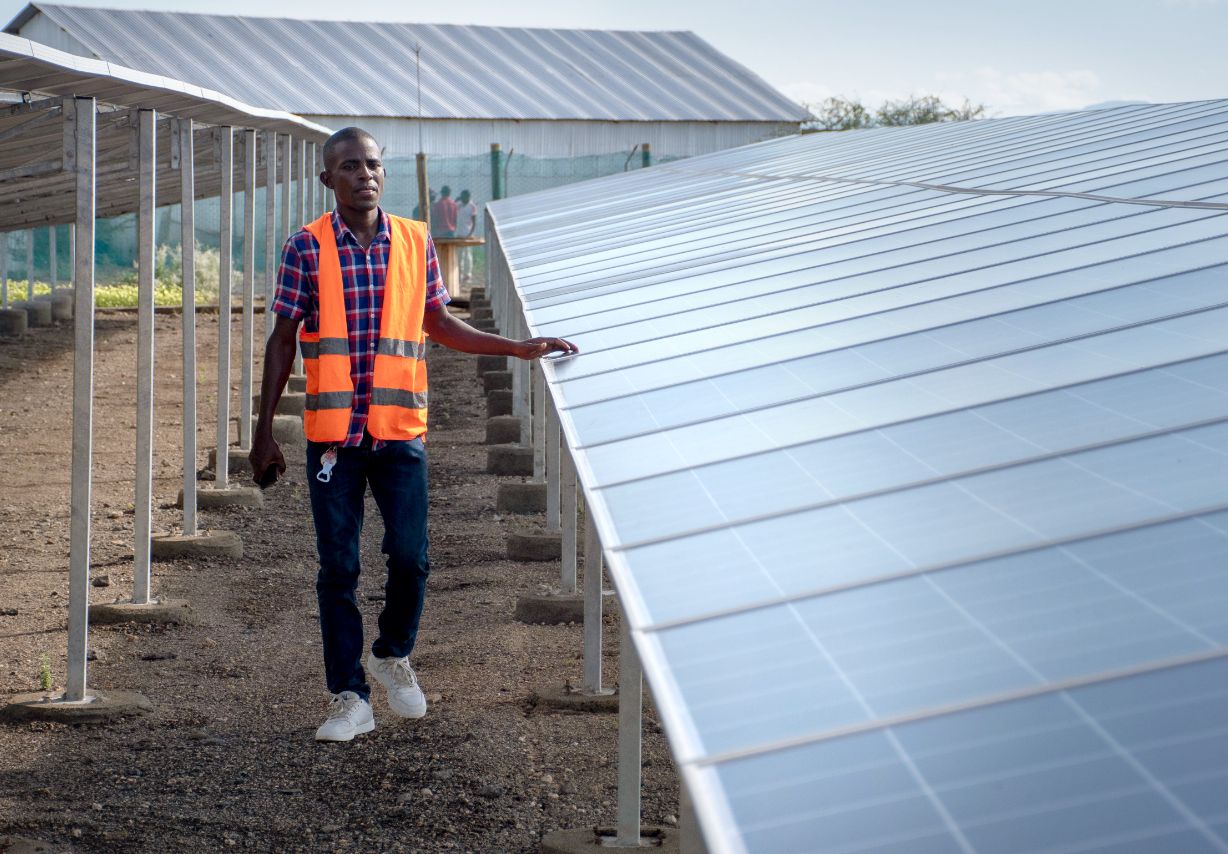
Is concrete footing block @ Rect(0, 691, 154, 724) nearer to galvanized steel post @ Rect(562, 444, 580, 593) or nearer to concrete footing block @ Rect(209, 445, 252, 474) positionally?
galvanized steel post @ Rect(562, 444, 580, 593)

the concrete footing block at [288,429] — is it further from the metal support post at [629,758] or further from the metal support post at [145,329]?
the metal support post at [629,758]

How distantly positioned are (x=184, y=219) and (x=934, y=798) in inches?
311

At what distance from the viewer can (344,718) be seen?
552cm

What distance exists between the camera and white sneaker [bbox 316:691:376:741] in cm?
551

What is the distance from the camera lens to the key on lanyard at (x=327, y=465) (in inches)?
202

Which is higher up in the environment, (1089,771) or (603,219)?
(603,219)

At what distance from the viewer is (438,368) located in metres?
19.8

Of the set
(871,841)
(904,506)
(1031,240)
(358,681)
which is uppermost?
(1031,240)

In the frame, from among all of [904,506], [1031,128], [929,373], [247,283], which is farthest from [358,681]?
[1031,128]

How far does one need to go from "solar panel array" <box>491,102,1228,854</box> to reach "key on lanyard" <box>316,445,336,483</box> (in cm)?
82

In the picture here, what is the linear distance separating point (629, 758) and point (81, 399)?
300 centimetres

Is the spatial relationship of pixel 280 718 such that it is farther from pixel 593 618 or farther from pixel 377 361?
pixel 377 361

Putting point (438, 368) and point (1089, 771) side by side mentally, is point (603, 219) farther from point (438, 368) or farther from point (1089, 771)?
point (1089, 771)

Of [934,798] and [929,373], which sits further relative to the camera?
[929,373]
